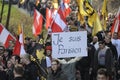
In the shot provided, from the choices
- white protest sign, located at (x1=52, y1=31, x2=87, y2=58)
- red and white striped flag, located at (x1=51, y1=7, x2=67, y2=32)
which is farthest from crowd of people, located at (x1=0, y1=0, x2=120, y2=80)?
red and white striped flag, located at (x1=51, y1=7, x2=67, y2=32)

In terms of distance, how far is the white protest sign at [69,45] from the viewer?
1163cm

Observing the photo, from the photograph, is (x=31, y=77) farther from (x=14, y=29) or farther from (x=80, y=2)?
(x=14, y=29)

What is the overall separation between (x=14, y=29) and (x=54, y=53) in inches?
800

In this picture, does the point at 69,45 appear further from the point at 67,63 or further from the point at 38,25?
the point at 38,25

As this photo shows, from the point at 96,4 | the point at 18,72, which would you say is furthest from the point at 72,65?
the point at 96,4

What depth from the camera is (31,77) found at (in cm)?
1259

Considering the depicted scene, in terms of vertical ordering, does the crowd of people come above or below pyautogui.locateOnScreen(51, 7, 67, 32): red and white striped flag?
below

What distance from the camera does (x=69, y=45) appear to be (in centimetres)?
1173

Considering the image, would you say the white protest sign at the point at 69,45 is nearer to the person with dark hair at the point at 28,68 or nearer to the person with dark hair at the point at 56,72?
the person with dark hair at the point at 56,72

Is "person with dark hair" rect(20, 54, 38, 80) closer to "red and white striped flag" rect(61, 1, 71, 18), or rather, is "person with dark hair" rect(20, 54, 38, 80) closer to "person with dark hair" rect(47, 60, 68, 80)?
"person with dark hair" rect(47, 60, 68, 80)

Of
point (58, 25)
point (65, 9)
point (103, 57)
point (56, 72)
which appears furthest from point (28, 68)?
point (65, 9)

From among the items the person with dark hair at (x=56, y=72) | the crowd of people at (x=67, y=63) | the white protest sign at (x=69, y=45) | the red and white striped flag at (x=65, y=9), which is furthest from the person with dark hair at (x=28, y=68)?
the red and white striped flag at (x=65, y=9)

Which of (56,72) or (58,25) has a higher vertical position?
(58,25)

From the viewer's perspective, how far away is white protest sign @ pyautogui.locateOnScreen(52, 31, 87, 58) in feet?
38.2
